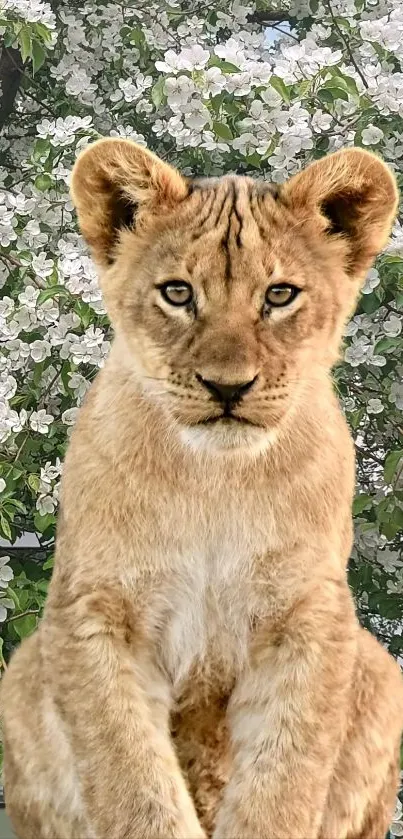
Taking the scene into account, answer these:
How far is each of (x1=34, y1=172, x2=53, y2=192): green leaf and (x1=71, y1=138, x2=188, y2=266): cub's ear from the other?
755 mm

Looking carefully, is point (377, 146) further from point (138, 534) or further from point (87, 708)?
point (87, 708)

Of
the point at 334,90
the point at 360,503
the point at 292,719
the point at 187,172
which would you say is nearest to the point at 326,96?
the point at 334,90

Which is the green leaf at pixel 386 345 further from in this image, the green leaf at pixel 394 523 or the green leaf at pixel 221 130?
the green leaf at pixel 221 130

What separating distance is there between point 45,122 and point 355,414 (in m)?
0.80

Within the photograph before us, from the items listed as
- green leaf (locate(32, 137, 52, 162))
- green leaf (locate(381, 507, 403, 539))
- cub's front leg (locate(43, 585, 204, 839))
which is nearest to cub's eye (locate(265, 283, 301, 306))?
cub's front leg (locate(43, 585, 204, 839))

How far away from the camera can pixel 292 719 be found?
1017mm

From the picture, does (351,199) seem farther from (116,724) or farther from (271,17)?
(271,17)

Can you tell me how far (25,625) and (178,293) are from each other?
874mm

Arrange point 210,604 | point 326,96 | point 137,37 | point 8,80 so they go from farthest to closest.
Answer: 1. point 8,80
2. point 137,37
3. point 326,96
4. point 210,604

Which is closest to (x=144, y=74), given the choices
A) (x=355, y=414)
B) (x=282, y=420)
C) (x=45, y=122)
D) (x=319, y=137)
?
(x=45, y=122)

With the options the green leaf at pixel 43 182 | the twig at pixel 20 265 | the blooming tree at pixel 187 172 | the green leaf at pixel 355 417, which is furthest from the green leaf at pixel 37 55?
the green leaf at pixel 355 417

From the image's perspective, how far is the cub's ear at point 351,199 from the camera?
1039 millimetres

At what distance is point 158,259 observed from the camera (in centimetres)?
106

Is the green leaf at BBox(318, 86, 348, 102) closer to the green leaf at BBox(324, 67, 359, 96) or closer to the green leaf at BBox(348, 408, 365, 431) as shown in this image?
the green leaf at BBox(324, 67, 359, 96)
